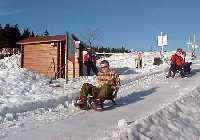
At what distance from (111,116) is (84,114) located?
0.86 metres

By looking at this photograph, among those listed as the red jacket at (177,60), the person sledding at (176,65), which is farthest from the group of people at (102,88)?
the red jacket at (177,60)

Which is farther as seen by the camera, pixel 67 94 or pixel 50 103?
pixel 67 94

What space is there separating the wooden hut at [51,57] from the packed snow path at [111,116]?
8.35 metres

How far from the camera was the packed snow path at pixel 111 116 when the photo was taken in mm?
9922

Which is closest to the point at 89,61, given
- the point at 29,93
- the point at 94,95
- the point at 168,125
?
the point at 29,93

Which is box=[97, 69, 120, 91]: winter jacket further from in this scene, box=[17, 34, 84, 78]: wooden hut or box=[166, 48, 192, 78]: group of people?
box=[17, 34, 84, 78]: wooden hut

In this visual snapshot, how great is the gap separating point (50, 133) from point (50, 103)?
428 cm

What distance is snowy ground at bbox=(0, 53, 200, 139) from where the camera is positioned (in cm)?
998

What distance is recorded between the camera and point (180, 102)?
45.0ft

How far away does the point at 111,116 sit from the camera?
12273mm

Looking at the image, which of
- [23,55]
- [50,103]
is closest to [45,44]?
[23,55]

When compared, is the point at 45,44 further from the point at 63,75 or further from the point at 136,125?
the point at 136,125

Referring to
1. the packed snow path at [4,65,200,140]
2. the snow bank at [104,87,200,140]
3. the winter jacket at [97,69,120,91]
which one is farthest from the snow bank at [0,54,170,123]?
the snow bank at [104,87,200,140]

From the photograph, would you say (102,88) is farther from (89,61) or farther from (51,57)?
(51,57)
